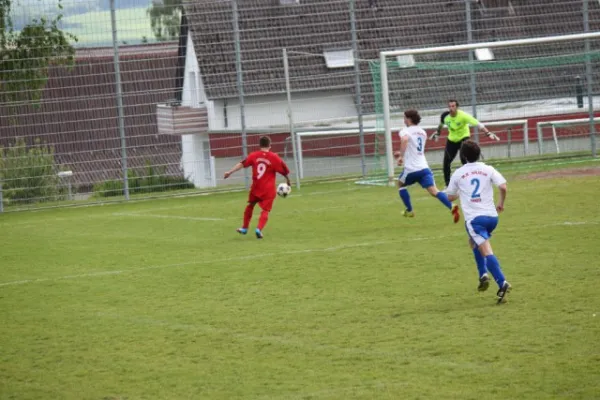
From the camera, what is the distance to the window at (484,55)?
26.7 m

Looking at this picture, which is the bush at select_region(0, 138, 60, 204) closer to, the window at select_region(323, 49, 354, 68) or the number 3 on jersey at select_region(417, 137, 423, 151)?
the window at select_region(323, 49, 354, 68)

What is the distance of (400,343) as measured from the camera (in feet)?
28.6

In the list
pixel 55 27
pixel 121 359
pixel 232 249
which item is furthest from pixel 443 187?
pixel 121 359

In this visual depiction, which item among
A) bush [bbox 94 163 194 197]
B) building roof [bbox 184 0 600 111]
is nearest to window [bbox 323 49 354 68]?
building roof [bbox 184 0 600 111]

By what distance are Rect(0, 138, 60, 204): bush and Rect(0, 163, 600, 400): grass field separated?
19.0 ft

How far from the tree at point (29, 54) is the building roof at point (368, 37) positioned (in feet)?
10.4

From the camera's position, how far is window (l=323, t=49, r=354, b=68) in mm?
25562

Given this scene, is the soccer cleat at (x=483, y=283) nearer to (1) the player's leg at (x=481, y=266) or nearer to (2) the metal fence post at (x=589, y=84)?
(1) the player's leg at (x=481, y=266)

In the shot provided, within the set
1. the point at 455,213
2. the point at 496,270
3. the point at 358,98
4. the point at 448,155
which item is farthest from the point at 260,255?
the point at 358,98

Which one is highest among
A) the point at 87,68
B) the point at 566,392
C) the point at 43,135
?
the point at 87,68

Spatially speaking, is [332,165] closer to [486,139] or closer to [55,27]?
[486,139]

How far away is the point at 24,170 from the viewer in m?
23.8

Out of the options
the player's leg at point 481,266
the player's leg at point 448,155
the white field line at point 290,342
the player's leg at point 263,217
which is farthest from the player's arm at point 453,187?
the player's leg at point 448,155

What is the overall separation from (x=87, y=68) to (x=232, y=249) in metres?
10.7
